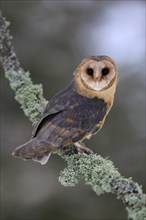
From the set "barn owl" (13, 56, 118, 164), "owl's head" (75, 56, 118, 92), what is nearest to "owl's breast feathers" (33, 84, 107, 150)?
"barn owl" (13, 56, 118, 164)

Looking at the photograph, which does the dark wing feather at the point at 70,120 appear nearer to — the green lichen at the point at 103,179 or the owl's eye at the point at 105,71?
the green lichen at the point at 103,179

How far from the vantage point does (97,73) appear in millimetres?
5066

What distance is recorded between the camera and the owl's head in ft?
16.7

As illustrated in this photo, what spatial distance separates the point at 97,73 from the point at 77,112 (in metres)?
0.39

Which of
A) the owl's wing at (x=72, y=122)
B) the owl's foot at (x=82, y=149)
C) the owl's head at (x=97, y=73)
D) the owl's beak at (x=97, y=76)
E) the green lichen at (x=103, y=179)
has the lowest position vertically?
the green lichen at (x=103, y=179)

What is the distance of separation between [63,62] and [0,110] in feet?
4.34

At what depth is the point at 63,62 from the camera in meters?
9.35

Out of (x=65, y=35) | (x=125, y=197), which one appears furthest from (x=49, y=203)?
(x=125, y=197)

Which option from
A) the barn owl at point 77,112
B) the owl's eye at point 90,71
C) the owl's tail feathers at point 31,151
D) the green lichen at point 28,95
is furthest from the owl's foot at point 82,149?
the owl's eye at point 90,71

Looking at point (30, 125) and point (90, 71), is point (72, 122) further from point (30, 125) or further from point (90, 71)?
point (30, 125)

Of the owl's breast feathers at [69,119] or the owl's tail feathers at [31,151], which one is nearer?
the owl's tail feathers at [31,151]

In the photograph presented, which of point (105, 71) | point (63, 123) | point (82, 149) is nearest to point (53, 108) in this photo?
point (63, 123)

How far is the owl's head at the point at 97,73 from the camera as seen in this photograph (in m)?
5.09

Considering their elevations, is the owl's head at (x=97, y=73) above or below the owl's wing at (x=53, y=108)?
above
